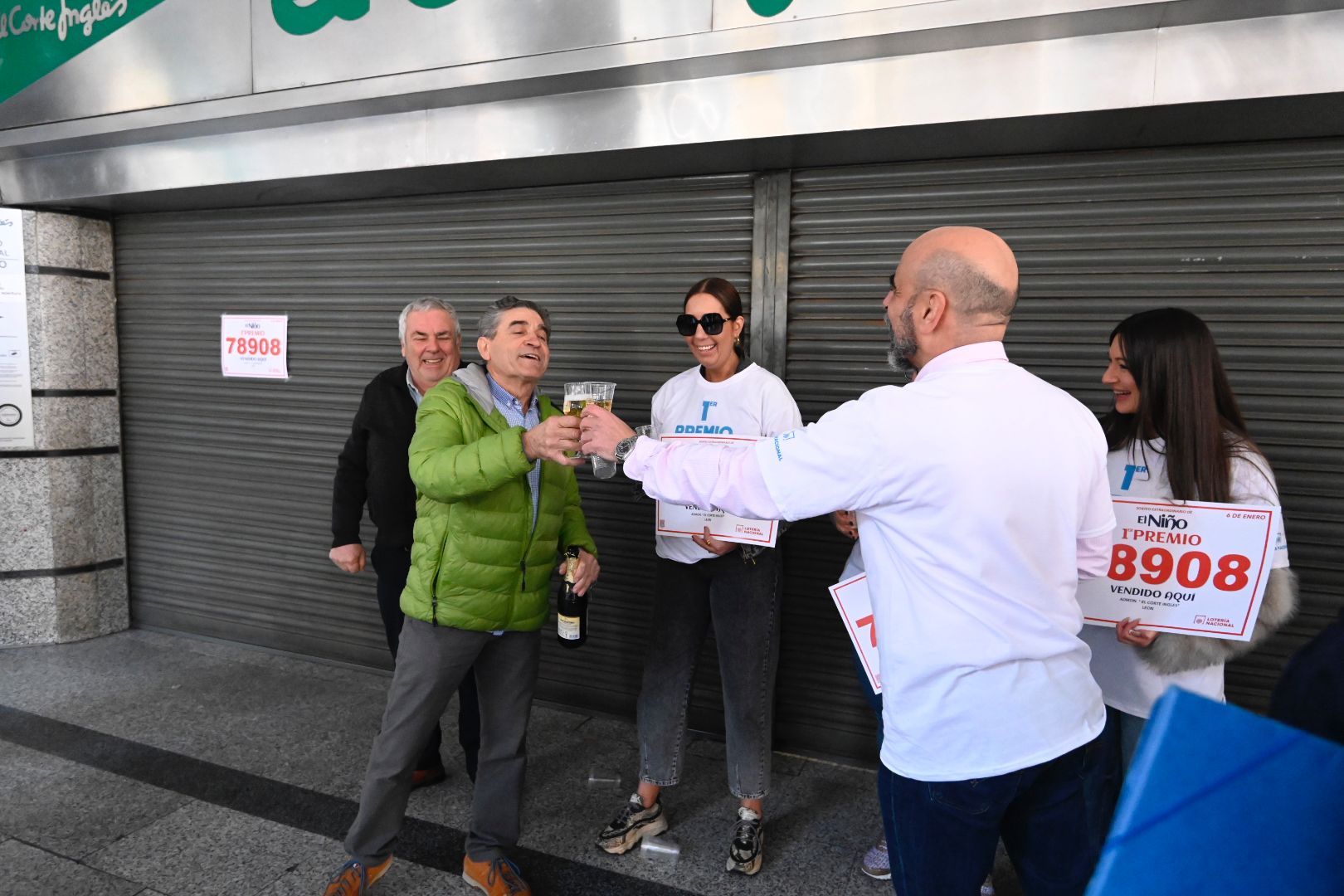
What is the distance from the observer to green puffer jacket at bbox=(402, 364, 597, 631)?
2.62 meters

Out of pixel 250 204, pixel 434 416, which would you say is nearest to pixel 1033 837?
pixel 434 416

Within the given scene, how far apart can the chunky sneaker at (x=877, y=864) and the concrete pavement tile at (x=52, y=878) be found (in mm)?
2611

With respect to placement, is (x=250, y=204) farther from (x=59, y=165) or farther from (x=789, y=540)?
(x=789, y=540)

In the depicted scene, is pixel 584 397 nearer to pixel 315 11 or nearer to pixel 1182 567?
pixel 1182 567

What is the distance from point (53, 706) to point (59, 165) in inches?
130

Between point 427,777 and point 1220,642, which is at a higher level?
point 1220,642

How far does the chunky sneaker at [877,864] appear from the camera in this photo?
10.0 feet

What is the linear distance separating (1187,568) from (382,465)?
2.97 m

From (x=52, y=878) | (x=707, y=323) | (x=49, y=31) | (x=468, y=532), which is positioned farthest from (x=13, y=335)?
(x=707, y=323)

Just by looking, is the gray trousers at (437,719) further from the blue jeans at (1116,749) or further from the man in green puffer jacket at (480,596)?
the blue jeans at (1116,749)

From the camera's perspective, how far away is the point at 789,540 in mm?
4008

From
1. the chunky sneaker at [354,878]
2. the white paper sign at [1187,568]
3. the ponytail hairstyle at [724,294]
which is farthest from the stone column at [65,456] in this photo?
the white paper sign at [1187,568]

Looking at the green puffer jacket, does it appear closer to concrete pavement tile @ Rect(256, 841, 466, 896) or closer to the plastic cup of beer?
the plastic cup of beer

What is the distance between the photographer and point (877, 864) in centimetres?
308
